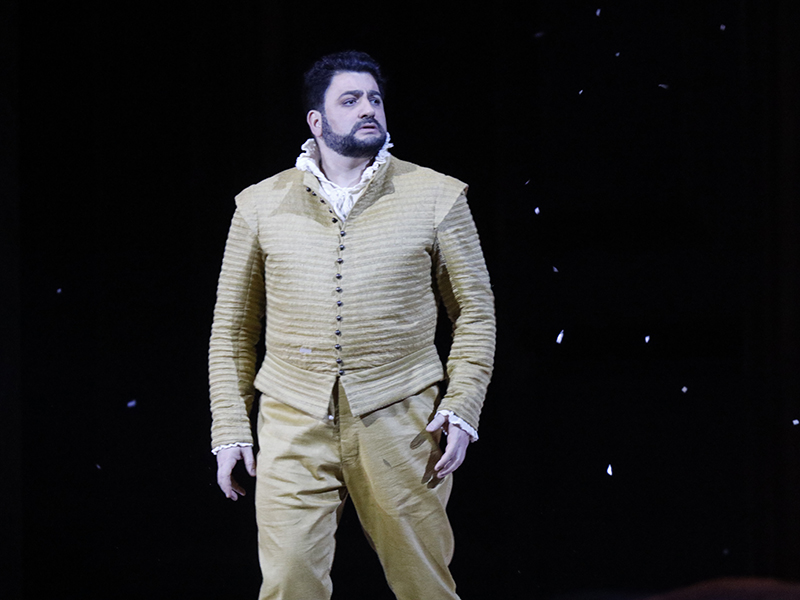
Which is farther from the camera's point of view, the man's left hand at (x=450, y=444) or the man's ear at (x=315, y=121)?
the man's ear at (x=315, y=121)

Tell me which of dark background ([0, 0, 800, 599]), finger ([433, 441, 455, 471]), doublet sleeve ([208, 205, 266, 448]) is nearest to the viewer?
finger ([433, 441, 455, 471])

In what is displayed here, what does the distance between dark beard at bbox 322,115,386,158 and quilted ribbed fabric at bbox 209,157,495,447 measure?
0.06m

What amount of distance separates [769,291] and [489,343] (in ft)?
2.86

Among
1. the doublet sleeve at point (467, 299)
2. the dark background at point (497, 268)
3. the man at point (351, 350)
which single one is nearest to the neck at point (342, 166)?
the man at point (351, 350)

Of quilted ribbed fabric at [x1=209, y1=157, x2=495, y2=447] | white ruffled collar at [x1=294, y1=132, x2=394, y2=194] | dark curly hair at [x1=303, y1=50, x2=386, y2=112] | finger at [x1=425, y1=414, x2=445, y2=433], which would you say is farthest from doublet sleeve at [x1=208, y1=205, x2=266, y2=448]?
finger at [x1=425, y1=414, x2=445, y2=433]

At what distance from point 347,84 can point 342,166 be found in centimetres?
18

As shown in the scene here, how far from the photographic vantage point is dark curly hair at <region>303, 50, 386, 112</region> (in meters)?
2.06

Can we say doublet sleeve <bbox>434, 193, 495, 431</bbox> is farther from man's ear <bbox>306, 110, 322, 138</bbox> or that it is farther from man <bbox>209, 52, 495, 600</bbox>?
man's ear <bbox>306, 110, 322, 138</bbox>

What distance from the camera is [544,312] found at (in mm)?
2449

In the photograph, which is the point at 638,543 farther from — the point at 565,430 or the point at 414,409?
the point at 414,409

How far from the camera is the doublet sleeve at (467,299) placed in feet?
6.51

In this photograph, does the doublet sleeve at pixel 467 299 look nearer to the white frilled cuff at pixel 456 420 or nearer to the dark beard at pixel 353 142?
Answer: the white frilled cuff at pixel 456 420

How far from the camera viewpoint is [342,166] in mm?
2070

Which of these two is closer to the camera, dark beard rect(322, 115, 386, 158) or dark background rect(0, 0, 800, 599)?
dark beard rect(322, 115, 386, 158)
